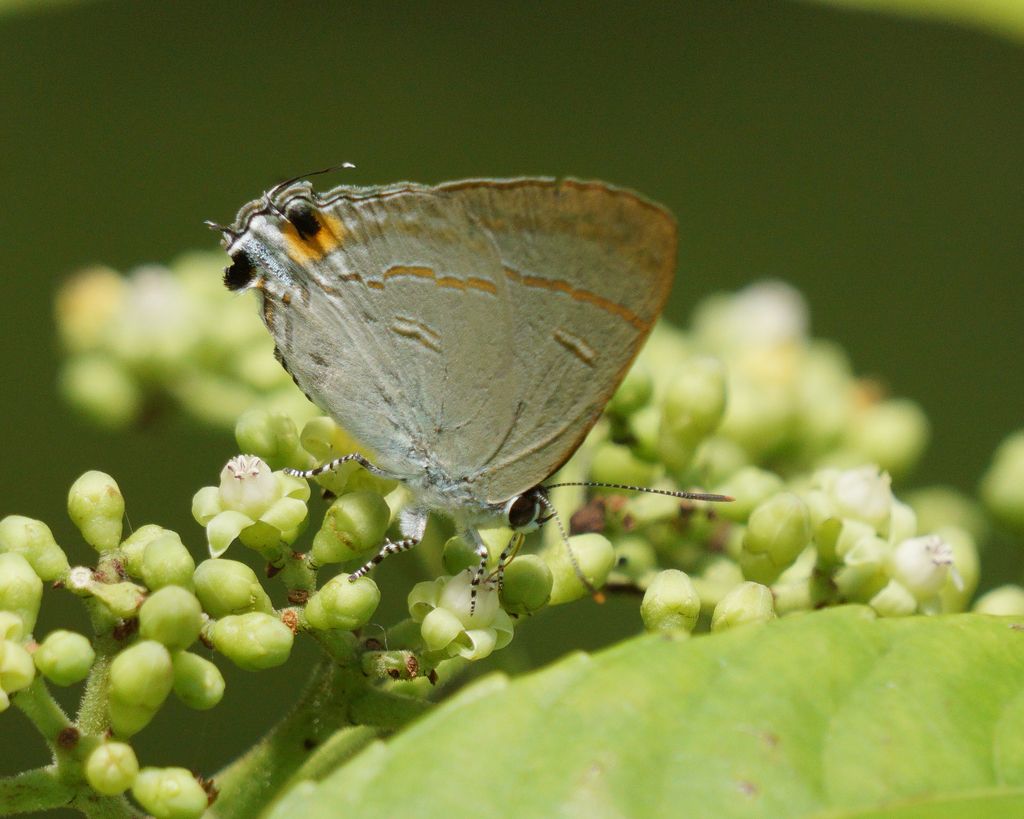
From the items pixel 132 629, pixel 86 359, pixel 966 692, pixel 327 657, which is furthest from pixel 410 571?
pixel 966 692

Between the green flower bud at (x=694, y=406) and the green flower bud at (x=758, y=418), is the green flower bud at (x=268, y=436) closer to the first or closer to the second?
the green flower bud at (x=694, y=406)

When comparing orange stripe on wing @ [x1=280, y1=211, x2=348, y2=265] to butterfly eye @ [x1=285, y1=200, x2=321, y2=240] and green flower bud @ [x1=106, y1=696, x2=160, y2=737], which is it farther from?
green flower bud @ [x1=106, y1=696, x2=160, y2=737]

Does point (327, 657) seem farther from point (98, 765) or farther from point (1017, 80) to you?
point (1017, 80)

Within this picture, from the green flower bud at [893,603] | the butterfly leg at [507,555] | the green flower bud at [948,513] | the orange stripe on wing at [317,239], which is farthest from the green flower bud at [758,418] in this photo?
the orange stripe on wing at [317,239]

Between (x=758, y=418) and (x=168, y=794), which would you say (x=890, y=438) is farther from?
(x=168, y=794)

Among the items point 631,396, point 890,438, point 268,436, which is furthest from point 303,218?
point 890,438
